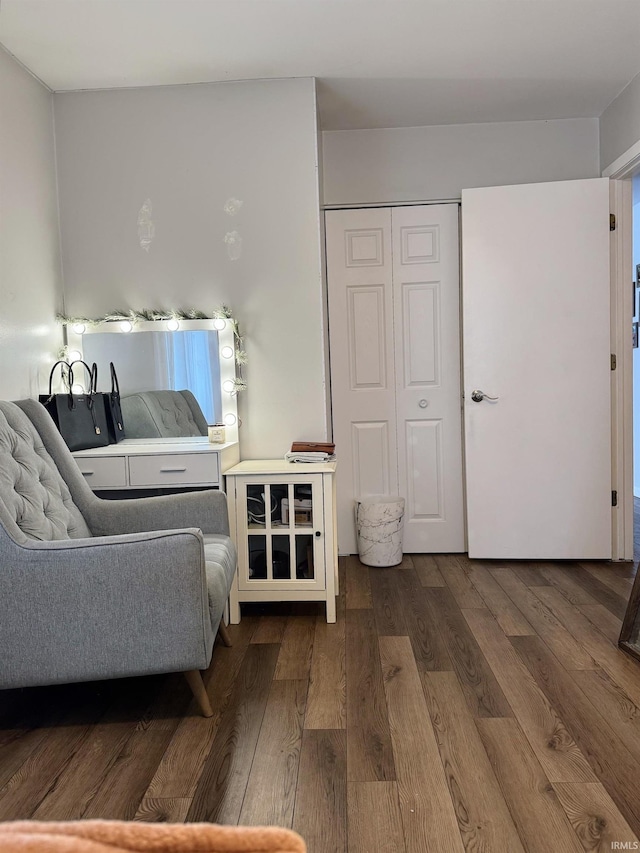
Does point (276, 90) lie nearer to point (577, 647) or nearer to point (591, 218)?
point (591, 218)

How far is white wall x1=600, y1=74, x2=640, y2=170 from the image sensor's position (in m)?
3.18

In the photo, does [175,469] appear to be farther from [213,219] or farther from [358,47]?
[358,47]

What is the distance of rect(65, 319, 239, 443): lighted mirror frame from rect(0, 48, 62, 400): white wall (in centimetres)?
12

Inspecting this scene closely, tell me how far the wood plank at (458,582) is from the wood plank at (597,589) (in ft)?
1.71

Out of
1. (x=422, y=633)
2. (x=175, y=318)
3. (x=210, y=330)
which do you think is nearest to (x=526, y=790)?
(x=422, y=633)

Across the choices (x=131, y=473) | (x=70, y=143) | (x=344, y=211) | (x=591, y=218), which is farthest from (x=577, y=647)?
(x=70, y=143)

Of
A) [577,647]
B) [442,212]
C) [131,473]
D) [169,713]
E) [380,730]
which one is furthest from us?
[442,212]

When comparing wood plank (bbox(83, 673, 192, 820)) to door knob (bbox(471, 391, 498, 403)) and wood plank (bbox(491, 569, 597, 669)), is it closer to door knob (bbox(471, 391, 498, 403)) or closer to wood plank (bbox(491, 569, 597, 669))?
wood plank (bbox(491, 569, 597, 669))

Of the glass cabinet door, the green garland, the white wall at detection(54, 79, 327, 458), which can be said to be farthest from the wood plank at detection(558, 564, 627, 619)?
the green garland

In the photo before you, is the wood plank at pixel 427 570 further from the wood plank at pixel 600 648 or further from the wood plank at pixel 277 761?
the wood plank at pixel 277 761

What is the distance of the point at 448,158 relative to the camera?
3.74m

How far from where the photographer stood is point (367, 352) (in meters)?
3.82

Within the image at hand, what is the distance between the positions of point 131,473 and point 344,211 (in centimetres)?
201

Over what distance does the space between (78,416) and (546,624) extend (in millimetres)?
2147
